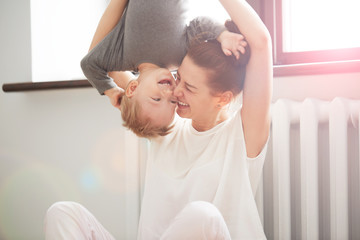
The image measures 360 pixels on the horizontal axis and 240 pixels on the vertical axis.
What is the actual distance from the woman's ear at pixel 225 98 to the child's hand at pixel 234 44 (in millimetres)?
104

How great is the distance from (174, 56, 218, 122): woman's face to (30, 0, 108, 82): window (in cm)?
77

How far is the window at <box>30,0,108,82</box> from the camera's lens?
1435 millimetres

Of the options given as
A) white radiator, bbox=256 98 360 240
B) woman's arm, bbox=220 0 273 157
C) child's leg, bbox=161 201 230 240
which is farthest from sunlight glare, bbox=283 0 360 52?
child's leg, bbox=161 201 230 240

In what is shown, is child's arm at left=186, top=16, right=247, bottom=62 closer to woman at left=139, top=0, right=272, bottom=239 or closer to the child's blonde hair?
woman at left=139, top=0, right=272, bottom=239

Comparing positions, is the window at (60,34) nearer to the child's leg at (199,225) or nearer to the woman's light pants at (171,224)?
the woman's light pants at (171,224)

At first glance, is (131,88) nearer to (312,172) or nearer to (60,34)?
(312,172)

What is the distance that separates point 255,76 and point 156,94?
0.21 meters

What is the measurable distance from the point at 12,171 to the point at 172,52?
99 centimetres

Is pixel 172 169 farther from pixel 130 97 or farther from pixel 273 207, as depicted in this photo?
pixel 273 207

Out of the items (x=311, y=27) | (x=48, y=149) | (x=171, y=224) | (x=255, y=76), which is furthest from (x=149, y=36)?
(x=48, y=149)

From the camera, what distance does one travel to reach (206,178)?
87cm

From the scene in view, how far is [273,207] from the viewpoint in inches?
44.5

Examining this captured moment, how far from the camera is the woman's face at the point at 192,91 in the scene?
83cm

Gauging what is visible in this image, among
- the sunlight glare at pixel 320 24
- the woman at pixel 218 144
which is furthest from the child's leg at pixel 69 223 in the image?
the sunlight glare at pixel 320 24
